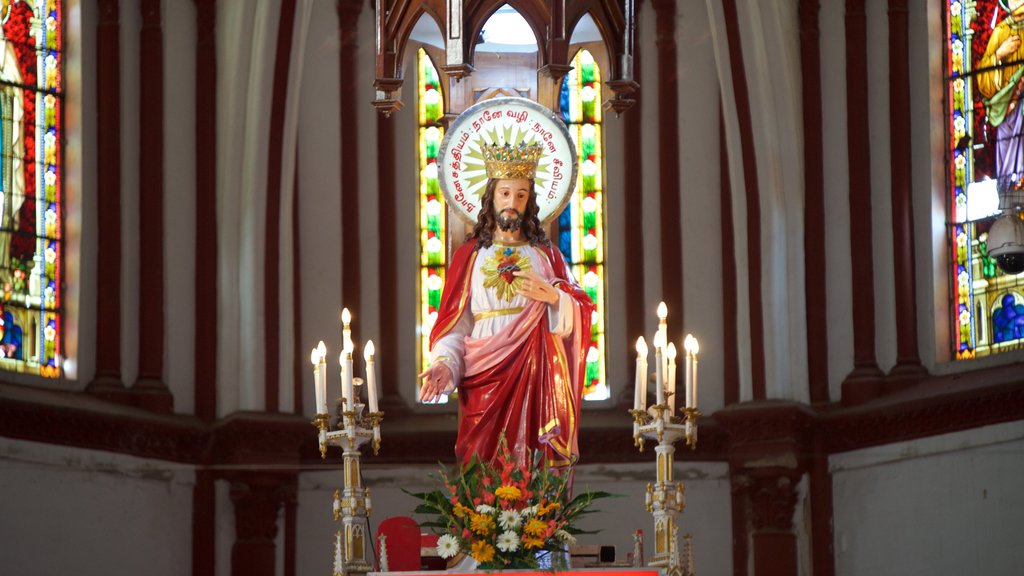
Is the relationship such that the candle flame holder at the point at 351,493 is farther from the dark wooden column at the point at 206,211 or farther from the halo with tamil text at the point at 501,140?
the dark wooden column at the point at 206,211

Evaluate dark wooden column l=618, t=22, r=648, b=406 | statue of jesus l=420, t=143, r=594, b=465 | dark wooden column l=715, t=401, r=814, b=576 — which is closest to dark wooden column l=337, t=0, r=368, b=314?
dark wooden column l=618, t=22, r=648, b=406

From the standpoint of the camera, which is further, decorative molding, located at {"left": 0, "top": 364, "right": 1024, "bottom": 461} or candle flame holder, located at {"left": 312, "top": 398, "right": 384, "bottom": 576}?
decorative molding, located at {"left": 0, "top": 364, "right": 1024, "bottom": 461}

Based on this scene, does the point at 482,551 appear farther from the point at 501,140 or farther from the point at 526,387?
the point at 501,140

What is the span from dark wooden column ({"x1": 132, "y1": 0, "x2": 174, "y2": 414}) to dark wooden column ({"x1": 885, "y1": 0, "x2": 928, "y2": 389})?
514 centimetres

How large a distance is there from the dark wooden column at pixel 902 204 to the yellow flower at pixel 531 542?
555cm

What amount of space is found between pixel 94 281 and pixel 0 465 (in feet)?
6.00

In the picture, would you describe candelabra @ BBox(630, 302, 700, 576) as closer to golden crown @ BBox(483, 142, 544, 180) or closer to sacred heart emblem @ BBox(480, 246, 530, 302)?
sacred heart emblem @ BBox(480, 246, 530, 302)

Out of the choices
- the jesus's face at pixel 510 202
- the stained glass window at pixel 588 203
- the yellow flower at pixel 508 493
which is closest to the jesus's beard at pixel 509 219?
the jesus's face at pixel 510 202

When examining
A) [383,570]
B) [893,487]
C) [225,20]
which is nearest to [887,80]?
[893,487]

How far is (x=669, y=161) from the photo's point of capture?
18.5 meters

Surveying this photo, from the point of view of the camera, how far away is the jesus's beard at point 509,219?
14156 mm

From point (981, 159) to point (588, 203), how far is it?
10.1 ft

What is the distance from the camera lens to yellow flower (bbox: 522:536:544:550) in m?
12.4

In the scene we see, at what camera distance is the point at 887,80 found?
1783 centimetres
